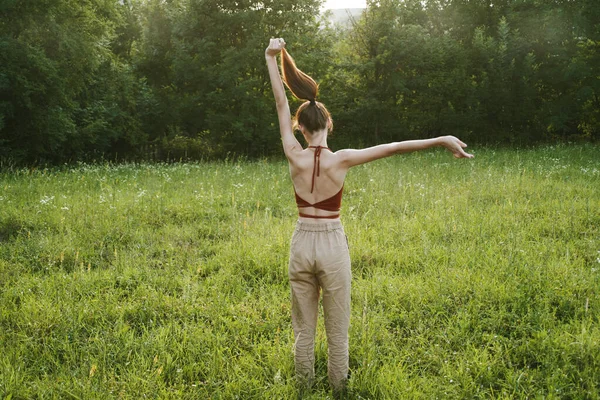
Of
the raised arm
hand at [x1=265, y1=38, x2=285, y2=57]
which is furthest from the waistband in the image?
hand at [x1=265, y1=38, x2=285, y2=57]

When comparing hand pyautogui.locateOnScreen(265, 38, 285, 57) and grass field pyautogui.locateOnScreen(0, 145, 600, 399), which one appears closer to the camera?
hand pyautogui.locateOnScreen(265, 38, 285, 57)

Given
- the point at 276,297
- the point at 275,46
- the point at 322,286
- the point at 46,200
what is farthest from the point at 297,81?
the point at 46,200

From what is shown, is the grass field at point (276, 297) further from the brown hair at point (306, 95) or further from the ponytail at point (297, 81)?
the ponytail at point (297, 81)

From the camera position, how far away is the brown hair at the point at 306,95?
10.5 ft

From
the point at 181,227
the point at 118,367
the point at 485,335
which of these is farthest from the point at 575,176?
→ the point at 118,367

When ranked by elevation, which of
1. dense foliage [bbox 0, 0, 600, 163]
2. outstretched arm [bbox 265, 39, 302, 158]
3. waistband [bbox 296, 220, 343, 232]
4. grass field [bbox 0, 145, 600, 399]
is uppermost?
dense foliage [bbox 0, 0, 600, 163]

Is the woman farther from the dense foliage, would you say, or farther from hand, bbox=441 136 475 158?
the dense foliage

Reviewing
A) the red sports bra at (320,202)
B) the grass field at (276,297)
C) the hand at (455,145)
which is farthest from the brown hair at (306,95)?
the grass field at (276,297)

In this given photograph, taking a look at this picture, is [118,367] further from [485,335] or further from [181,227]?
[181,227]

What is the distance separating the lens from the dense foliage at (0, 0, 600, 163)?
20.9 metres

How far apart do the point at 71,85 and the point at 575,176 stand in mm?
17845

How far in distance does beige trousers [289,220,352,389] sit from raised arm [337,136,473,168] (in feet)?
1.54

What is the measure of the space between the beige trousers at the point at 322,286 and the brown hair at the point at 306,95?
2.28ft

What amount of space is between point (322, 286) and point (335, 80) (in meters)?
20.7
